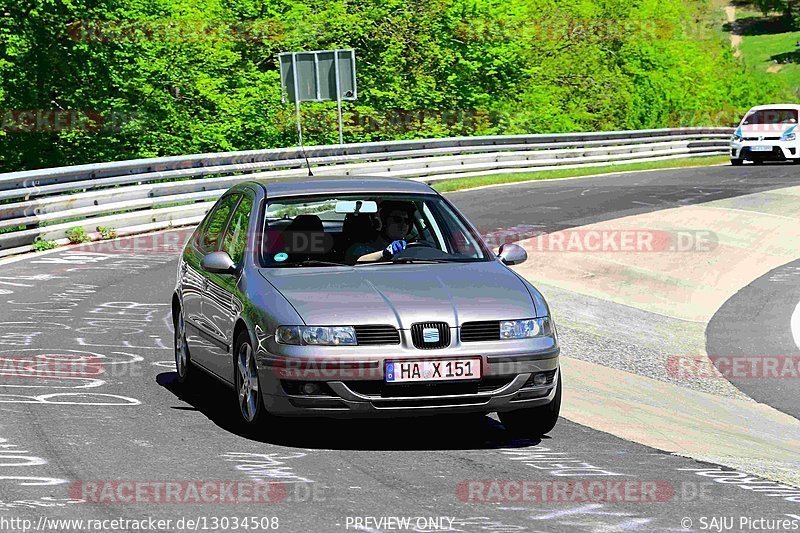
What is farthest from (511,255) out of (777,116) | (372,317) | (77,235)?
(777,116)

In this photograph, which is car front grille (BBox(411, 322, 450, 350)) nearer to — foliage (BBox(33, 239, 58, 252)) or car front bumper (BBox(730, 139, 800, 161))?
foliage (BBox(33, 239, 58, 252))

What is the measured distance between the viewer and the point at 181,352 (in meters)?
9.52

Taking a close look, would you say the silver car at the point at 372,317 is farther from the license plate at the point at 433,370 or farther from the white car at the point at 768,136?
the white car at the point at 768,136

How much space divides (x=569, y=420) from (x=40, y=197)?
13.0 m

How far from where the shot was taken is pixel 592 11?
6391cm

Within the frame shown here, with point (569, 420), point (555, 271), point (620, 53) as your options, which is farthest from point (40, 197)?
point (620, 53)

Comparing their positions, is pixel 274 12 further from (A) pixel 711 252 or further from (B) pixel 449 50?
(A) pixel 711 252

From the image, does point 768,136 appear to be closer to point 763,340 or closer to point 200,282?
point 763,340

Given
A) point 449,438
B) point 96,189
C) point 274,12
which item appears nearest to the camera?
point 449,438

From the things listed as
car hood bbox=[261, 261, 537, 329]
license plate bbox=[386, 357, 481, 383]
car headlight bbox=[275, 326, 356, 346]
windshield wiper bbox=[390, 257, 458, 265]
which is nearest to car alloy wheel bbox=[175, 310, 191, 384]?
car hood bbox=[261, 261, 537, 329]

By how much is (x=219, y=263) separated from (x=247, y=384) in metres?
0.85

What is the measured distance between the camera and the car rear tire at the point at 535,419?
7.91m

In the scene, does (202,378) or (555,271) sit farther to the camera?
(555,271)

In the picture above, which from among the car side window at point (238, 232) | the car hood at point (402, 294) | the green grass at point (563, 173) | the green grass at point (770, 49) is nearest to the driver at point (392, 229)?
the car hood at point (402, 294)
